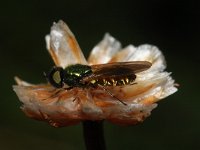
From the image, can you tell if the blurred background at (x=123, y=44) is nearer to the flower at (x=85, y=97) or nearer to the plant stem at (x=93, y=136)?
the flower at (x=85, y=97)

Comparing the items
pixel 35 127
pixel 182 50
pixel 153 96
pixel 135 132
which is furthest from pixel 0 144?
pixel 153 96

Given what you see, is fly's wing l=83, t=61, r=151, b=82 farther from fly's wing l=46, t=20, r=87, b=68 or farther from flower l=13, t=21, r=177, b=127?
fly's wing l=46, t=20, r=87, b=68

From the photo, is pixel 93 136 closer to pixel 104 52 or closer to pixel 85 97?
pixel 85 97

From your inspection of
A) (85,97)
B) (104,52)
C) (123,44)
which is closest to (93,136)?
(85,97)

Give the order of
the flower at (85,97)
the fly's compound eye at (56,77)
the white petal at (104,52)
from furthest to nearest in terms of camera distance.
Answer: the white petal at (104,52) → the fly's compound eye at (56,77) → the flower at (85,97)

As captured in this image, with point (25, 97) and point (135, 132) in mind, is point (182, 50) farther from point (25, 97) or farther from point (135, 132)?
point (25, 97)

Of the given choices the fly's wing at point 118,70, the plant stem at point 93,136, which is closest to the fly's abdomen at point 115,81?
the fly's wing at point 118,70
